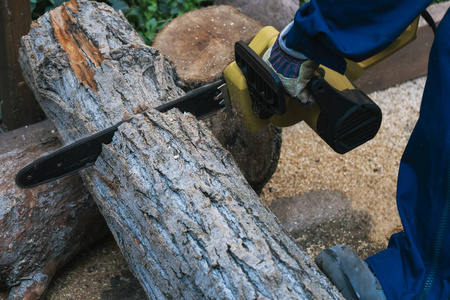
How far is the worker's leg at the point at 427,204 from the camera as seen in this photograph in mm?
1869

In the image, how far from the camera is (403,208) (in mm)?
2059

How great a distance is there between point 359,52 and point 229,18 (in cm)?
142

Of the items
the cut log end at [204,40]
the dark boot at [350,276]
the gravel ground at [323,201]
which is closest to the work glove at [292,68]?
the dark boot at [350,276]

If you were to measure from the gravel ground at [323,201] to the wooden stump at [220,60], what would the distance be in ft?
0.98

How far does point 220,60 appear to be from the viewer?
2.74m

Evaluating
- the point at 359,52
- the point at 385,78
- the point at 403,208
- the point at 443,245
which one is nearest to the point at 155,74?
the point at 359,52

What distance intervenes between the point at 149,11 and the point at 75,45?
1457 mm

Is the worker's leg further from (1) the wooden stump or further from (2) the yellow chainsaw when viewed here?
(1) the wooden stump

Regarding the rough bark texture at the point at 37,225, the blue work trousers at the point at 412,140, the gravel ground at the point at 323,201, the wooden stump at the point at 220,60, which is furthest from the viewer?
the wooden stump at the point at 220,60

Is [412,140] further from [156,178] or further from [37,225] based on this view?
[37,225]

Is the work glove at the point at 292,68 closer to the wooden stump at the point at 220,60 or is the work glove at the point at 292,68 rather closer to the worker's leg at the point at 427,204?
the worker's leg at the point at 427,204

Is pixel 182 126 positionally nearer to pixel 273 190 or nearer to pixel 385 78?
pixel 273 190

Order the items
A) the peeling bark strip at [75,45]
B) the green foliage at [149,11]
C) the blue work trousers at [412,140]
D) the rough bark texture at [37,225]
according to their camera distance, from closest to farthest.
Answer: the blue work trousers at [412,140] < the rough bark texture at [37,225] < the peeling bark strip at [75,45] < the green foliage at [149,11]

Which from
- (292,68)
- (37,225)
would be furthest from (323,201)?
(37,225)
